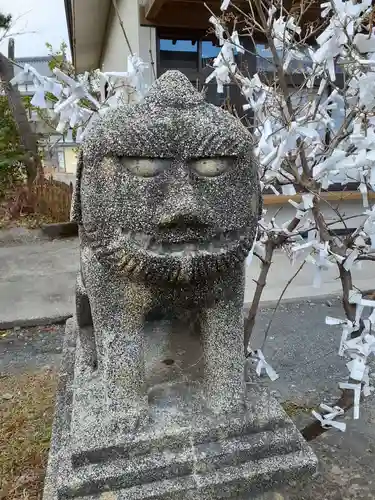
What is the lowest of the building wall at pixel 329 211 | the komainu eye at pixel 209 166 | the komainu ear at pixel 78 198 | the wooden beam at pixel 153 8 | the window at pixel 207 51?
the building wall at pixel 329 211

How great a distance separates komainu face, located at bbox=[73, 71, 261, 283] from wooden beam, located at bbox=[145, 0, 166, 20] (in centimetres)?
318

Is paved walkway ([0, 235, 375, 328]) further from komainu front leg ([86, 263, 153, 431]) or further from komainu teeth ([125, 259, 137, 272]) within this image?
komainu teeth ([125, 259, 137, 272])

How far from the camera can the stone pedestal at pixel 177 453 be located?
3.61 ft

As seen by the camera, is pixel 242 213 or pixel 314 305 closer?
pixel 242 213

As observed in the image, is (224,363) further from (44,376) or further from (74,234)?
(74,234)

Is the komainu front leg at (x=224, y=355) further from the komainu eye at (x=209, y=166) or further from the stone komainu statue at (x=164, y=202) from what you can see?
the komainu eye at (x=209, y=166)

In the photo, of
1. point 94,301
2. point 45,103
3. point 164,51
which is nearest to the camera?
point 94,301

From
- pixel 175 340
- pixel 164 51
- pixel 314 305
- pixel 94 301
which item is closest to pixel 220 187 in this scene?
pixel 94 301

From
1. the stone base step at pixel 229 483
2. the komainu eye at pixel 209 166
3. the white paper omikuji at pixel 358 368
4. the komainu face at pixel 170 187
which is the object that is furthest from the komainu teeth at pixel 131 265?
the white paper omikuji at pixel 358 368

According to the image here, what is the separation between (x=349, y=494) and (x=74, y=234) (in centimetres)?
503

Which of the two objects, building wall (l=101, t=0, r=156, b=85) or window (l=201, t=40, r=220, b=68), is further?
window (l=201, t=40, r=220, b=68)

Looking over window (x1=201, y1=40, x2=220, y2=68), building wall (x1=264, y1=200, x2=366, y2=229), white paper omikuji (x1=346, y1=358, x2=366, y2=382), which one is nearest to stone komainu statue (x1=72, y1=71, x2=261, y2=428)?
white paper omikuji (x1=346, y1=358, x2=366, y2=382)

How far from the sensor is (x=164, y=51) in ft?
14.8

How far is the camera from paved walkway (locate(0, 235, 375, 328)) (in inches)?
142
